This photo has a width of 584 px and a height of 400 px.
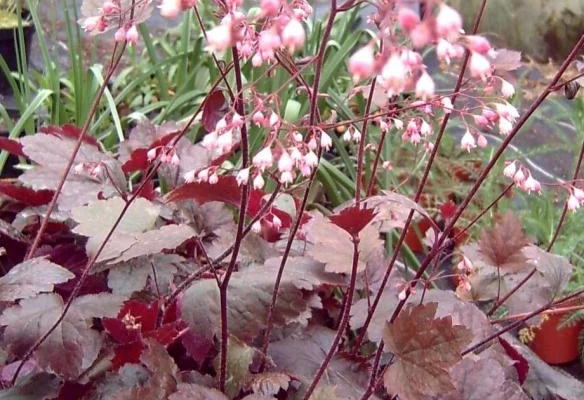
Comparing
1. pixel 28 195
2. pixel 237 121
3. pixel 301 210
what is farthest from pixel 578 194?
pixel 28 195

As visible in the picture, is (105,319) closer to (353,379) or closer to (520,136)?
(353,379)

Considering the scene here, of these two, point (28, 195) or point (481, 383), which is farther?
point (28, 195)

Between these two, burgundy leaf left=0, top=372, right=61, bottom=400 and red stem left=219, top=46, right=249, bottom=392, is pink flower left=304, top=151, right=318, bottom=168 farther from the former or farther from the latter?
burgundy leaf left=0, top=372, right=61, bottom=400

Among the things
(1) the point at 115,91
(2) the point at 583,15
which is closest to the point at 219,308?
(1) the point at 115,91

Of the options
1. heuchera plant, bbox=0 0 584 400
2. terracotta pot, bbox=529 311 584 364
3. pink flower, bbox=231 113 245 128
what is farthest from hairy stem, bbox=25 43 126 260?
terracotta pot, bbox=529 311 584 364

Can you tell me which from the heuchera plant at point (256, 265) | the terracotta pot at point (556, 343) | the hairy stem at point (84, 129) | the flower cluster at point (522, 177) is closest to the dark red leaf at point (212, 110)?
the heuchera plant at point (256, 265)

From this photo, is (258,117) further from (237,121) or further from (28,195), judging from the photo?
(28,195)
